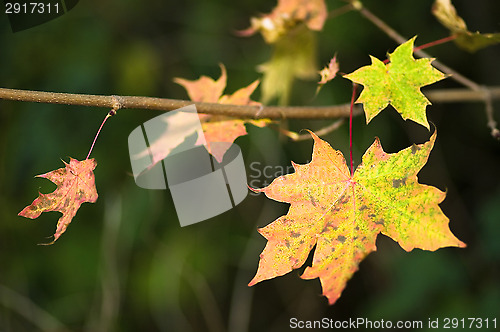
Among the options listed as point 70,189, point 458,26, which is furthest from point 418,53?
point 70,189

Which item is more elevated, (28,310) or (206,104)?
(206,104)

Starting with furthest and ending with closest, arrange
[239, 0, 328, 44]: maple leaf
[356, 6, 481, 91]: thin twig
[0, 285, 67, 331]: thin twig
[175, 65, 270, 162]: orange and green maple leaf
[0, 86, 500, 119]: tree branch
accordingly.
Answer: [0, 285, 67, 331]: thin twig → [239, 0, 328, 44]: maple leaf → [356, 6, 481, 91]: thin twig → [175, 65, 270, 162]: orange and green maple leaf → [0, 86, 500, 119]: tree branch

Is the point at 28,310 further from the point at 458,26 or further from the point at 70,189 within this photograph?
the point at 458,26

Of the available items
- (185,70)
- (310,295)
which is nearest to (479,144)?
(310,295)

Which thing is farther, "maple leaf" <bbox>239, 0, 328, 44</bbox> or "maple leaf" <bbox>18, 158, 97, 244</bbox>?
"maple leaf" <bbox>239, 0, 328, 44</bbox>

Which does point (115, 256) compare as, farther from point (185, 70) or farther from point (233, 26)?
point (233, 26)

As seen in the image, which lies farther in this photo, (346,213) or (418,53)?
(418,53)

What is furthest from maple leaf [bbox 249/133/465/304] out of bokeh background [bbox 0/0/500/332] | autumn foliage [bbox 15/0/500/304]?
bokeh background [bbox 0/0/500/332]

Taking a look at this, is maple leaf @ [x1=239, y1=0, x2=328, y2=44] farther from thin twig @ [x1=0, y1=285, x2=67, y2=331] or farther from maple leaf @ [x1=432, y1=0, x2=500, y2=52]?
thin twig @ [x1=0, y1=285, x2=67, y2=331]
